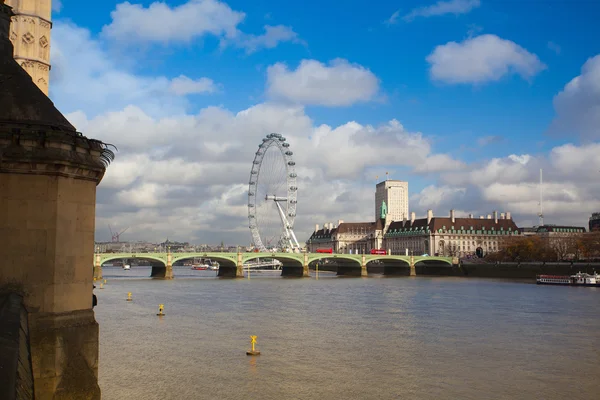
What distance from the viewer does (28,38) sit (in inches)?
720

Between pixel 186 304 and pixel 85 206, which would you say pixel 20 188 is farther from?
pixel 186 304

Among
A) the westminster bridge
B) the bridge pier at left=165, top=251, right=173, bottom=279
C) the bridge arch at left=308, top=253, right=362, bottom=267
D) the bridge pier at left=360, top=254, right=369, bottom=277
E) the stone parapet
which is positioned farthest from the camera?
the bridge pier at left=360, top=254, right=369, bottom=277

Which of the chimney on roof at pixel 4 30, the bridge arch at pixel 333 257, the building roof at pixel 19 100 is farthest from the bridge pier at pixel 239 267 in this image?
the building roof at pixel 19 100

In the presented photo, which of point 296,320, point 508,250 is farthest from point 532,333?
point 508,250

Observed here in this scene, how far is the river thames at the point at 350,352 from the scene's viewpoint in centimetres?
1800

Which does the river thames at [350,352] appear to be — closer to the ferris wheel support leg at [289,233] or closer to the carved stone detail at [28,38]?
the carved stone detail at [28,38]

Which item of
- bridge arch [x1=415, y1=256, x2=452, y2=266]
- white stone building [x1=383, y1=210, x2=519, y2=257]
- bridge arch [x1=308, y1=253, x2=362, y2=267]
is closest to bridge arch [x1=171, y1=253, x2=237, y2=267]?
bridge arch [x1=308, y1=253, x2=362, y2=267]

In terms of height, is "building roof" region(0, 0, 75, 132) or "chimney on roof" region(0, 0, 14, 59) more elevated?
"chimney on roof" region(0, 0, 14, 59)

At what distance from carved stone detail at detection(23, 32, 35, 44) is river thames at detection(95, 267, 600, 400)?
10.6m

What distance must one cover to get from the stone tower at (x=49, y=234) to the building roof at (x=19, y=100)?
0.05 feet

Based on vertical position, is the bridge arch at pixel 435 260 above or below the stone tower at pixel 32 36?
below

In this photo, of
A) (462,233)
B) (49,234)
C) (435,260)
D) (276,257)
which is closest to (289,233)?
(276,257)

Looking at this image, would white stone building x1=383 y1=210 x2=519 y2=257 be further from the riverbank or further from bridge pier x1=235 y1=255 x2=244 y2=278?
bridge pier x1=235 y1=255 x2=244 y2=278

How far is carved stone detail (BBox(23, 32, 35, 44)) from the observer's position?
18181 mm
